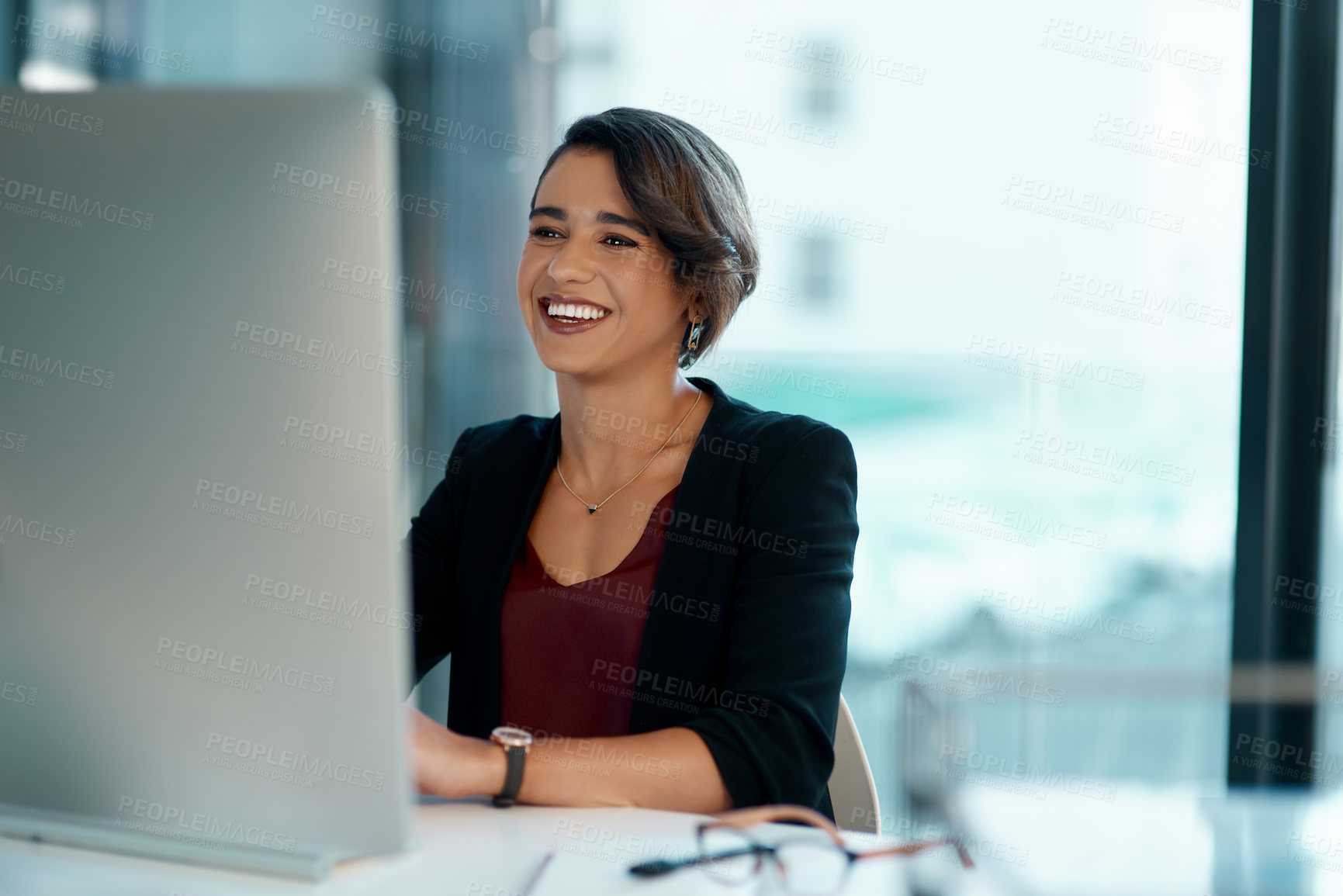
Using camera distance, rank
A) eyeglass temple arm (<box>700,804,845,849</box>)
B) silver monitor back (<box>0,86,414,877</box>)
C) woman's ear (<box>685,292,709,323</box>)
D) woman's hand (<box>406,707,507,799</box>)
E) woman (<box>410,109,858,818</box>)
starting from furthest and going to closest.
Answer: woman's ear (<box>685,292,709,323</box>)
woman (<box>410,109,858,818</box>)
woman's hand (<box>406,707,507,799</box>)
eyeglass temple arm (<box>700,804,845,849</box>)
silver monitor back (<box>0,86,414,877</box>)

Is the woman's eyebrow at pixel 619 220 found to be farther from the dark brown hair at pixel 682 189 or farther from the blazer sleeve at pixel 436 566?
the blazer sleeve at pixel 436 566

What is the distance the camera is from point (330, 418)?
22.0 inches

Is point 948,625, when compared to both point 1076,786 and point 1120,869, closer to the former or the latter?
point 1076,786

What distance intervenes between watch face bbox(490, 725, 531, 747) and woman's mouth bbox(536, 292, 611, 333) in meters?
0.66

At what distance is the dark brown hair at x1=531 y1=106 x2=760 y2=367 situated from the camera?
1.41 meters

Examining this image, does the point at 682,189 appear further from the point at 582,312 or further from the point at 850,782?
the point at 850,782

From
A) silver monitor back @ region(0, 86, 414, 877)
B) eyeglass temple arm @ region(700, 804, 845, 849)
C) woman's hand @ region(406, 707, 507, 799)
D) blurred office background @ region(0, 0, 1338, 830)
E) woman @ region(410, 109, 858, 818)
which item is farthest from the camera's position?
blurred office background @ region(0, 0, 1338, 830)

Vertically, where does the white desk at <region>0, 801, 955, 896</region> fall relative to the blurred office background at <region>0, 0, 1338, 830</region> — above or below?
below

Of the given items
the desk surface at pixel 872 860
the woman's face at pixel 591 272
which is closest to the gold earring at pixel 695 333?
the woman's face at pixel 591 272

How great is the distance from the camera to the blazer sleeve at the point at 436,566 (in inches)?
57.6

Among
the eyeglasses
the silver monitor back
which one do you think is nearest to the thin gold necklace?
the eyeglasses

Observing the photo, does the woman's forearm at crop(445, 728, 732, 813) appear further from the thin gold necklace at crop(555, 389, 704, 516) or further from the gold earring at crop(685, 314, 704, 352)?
the gold earring at crop(685, 314, 704, 352)

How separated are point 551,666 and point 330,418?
851mm

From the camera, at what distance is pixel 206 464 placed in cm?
59
